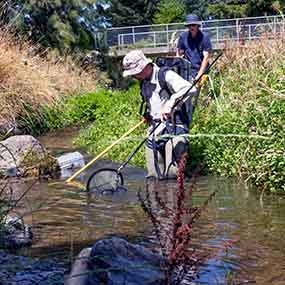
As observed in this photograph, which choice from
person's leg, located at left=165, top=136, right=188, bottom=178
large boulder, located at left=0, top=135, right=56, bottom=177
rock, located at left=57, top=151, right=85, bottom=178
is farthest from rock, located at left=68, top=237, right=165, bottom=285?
rock, located at left=57, top=151, right=85, bottom=178

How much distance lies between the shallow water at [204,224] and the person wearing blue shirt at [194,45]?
2188 millimetres

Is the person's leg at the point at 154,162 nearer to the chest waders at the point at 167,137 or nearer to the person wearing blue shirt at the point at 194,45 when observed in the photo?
the chest waders at the point at 167,137

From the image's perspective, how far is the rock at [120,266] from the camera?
3770 millimetres

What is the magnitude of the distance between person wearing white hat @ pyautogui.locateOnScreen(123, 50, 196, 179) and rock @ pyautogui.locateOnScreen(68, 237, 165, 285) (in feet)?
10.2

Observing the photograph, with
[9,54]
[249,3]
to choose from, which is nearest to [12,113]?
[9,54]

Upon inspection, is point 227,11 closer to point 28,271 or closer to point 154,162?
point 154,162

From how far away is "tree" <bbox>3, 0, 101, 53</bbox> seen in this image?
942 inches

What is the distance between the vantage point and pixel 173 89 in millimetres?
7152

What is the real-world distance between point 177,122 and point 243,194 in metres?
1.22

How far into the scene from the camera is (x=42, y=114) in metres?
13.1

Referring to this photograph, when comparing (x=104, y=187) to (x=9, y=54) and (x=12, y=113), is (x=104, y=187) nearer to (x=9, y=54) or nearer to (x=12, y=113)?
(x=12, y=113)

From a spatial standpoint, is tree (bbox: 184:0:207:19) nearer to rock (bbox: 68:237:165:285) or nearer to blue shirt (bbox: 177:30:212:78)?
blue shirt (bbox: 177:30:212:78)

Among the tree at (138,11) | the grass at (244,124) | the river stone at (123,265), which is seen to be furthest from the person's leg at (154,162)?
the tree at (138,11)

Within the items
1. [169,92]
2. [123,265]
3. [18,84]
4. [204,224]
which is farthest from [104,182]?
[18,84]
